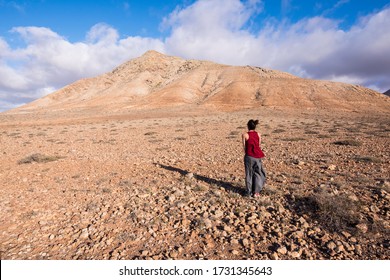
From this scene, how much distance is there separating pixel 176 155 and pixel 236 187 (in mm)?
4774

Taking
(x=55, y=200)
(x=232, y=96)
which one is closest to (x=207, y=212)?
(x=55, y=200)

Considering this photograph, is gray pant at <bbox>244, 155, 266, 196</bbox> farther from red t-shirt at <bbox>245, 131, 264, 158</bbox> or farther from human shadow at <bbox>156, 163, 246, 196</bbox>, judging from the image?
human shadow at <bbox>156, 163, 246, 196</bbox>

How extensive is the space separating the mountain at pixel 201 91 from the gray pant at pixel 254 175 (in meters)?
47.7

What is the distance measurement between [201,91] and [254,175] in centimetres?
6940

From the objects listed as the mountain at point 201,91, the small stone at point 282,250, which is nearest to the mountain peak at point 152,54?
the mountain at point 201,91

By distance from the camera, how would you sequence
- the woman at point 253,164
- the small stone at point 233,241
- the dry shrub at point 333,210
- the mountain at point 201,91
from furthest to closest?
the mountain at point 201,91 < the woman at point 253,164 < the dry shrub at point 333,210 < the small stone at point 233,241

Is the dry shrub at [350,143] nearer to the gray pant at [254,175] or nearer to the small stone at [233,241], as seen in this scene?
the gray pant at [254,175]

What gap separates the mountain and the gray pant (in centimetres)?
4774

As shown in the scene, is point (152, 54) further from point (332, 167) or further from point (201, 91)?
point (332, 167)

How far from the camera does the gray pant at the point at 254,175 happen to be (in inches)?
229

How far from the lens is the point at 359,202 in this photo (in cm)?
507

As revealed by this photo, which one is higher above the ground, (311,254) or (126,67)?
(126,67)

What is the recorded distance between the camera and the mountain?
180 feet
